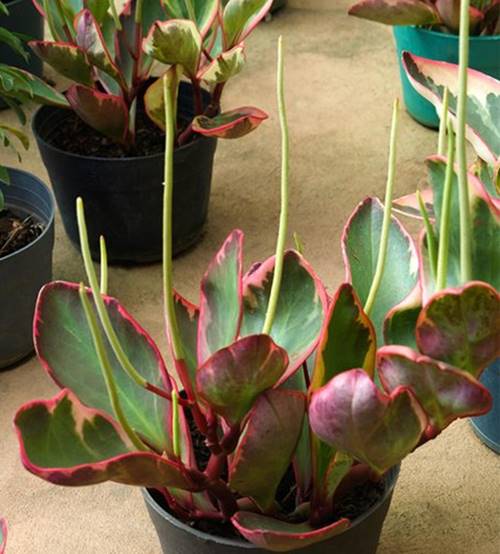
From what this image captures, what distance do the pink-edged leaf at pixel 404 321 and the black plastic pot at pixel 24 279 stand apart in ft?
2.33

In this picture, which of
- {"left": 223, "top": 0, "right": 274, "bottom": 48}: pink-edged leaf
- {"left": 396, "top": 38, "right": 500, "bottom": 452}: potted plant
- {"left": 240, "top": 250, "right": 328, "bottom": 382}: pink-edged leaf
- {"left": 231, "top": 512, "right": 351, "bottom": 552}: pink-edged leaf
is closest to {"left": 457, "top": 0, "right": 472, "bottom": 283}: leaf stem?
{"left": 396, "top": 38, "right": 500, "bottom": 452}: potted plant

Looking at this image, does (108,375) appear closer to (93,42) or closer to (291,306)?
(291,306)

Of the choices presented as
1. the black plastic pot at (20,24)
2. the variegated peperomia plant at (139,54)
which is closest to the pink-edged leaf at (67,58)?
the variegated peperomia plant at (139,54)

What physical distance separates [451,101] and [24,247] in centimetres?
65

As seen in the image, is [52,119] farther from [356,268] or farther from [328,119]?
[356,268]

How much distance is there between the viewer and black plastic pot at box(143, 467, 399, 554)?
90 cm

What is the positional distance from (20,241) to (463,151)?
913 mm

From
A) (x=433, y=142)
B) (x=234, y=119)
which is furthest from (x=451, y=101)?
(x=433, y=142)

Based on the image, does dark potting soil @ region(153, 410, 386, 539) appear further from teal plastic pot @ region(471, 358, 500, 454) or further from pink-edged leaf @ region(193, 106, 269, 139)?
pink-edged leaf @ region(193, 106, 269, 139)

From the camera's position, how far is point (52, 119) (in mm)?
1692

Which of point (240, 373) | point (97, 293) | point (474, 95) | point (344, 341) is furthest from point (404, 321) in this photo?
point (474, 95)

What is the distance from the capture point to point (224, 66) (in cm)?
147

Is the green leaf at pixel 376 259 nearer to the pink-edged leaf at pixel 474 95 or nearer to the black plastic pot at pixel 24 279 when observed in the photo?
the pink-edged leaf at pixel 474 95

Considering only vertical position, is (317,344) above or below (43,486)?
above
